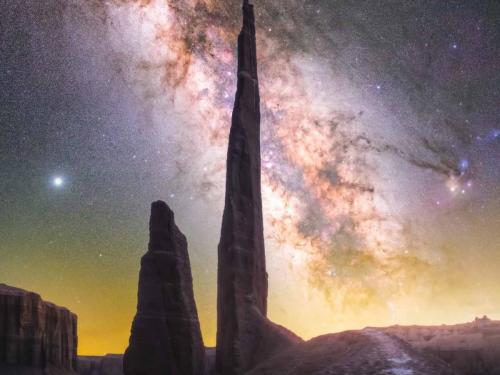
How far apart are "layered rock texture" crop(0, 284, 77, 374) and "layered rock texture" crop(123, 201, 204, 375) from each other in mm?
9996

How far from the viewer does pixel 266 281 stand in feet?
105

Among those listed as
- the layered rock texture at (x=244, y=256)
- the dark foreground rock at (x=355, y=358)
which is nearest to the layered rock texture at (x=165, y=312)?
the layered rock texture at (x=244, y=256)

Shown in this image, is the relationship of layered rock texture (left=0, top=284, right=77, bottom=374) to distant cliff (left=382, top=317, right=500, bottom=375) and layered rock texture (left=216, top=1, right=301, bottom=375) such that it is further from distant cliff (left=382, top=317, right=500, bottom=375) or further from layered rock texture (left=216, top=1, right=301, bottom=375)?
distant cliff (left=382, top=317, right=500, bottom=375)

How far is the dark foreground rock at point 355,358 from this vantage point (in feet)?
53.8

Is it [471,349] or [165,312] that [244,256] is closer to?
[165,312]

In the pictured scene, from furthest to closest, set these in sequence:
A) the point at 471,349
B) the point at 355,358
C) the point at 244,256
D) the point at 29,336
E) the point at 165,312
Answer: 1. the point at 29,336
2. the point at 471,349
3. the point at 244,256
4. the point at 165,312
5. the point at 355,358

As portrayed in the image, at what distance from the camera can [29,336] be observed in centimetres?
3139

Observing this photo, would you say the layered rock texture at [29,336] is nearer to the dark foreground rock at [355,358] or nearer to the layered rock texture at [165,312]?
the layered rock texture at [165,312]

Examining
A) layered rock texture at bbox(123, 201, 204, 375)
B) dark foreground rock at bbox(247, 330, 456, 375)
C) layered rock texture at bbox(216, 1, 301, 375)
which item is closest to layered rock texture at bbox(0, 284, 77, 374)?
layered rock texture at bbox(123, 201, 204, 375)

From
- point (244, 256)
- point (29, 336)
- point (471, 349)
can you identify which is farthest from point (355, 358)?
point (29, 336)

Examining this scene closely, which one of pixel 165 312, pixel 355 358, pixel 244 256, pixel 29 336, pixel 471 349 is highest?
pixel 244 256

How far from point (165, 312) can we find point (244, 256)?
20.3 feet

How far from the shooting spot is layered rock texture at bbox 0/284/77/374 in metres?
30.0

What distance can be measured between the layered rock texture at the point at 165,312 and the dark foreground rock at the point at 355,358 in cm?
413
